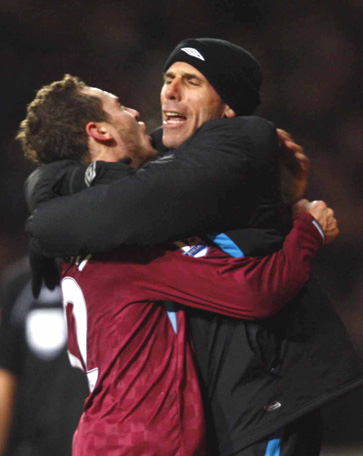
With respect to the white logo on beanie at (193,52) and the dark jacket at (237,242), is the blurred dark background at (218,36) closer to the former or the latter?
the white logo on beanie at (193,52)

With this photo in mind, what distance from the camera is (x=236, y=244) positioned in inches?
57.9

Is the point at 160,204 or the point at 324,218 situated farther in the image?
the point at 324,218

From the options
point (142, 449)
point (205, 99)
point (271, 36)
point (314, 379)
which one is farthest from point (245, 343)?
point (271, 36)

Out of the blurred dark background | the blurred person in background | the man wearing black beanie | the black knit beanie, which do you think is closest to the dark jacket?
the man wearing black beanie

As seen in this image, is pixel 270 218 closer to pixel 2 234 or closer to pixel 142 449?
pixel 142 449

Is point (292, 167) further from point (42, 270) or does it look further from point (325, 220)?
point (42, 270)

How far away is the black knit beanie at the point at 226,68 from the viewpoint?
Result: 170 cm

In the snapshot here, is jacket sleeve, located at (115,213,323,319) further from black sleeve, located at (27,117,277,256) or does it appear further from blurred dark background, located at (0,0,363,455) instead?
blurred dark background, located at (0,0,363,455)

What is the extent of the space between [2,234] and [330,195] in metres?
1.53

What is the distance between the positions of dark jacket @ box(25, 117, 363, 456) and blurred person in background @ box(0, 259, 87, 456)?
1.17 metres

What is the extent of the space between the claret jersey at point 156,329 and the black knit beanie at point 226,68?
42 centimetres

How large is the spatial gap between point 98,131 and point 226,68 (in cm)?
32

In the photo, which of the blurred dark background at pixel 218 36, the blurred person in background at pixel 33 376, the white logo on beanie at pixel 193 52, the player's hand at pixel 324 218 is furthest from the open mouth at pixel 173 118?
the blurred dark background at pixel 218 36

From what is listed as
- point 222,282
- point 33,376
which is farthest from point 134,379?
point 33,376
